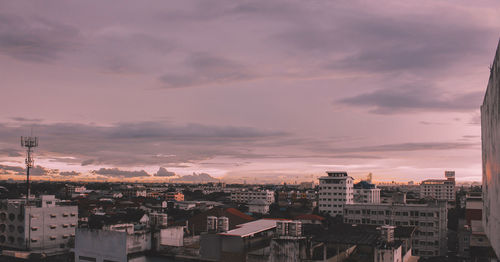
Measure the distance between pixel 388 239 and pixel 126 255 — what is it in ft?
85.5

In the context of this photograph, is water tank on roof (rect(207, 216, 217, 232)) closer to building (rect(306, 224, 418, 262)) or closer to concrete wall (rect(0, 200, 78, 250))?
building (rect(306, 224, 418, 262))

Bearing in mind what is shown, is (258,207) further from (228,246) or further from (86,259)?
(228,246)

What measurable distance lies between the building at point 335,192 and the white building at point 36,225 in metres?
81.9

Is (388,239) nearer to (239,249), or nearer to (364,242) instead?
(364,242)

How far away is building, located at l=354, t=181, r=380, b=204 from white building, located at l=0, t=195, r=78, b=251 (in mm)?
116755

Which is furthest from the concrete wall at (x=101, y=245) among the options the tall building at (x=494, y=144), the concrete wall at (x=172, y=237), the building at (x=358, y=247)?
the tall building at (x=494, y=144)

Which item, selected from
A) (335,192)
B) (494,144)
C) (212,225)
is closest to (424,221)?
(335,192)

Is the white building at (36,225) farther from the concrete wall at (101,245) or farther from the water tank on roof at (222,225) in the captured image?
the water tank on roof at (222,225)

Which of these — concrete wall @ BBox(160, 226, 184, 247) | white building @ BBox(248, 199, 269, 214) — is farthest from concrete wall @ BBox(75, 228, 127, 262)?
white building @ BBox(248, 199, 269, 214)

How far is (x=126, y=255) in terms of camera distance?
4159 centimetres

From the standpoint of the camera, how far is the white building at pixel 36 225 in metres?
68.3

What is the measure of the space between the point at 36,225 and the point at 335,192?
9002cm

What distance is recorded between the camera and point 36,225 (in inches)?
2724

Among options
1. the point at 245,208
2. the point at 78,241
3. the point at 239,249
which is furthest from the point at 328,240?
the point at 245,208
